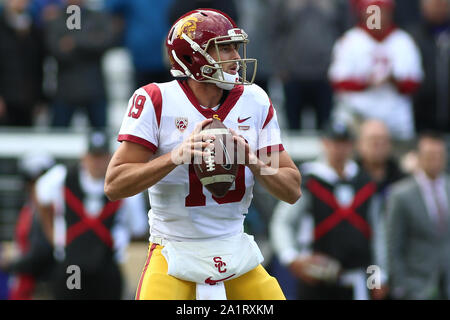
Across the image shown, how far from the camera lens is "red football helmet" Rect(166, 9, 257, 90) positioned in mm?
4809

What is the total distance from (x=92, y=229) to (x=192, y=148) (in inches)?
162

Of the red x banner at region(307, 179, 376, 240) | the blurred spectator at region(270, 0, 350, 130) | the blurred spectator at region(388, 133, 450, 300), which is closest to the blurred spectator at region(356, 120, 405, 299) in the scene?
the blurred spectator at region(388, 133, 450, 300)

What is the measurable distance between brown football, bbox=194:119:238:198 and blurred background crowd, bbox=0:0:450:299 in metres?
3.61

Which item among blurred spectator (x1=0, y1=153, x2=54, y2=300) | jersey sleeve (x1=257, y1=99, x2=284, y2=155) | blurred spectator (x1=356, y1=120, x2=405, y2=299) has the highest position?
jersey sleeve (x1=257, y1=99, x2=284, y2=155)

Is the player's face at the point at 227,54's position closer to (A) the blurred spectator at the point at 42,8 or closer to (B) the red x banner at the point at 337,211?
(B) the red x banner at the point at 337,211

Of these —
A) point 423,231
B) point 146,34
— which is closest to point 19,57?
point 146,34

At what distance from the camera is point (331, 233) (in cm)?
812

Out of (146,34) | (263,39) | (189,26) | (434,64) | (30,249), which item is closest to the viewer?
(189,26)

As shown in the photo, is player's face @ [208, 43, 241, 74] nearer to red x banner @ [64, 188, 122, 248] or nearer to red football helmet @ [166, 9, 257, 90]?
red football helmet @ [166, 9, 257, 90]

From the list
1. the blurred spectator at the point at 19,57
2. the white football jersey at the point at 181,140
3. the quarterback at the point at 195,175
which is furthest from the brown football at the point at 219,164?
the blurred spectator at the point at 19,57

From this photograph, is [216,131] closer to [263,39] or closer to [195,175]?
[195,175]

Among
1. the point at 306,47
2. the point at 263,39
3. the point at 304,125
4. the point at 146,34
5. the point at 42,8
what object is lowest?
the point at 304,125

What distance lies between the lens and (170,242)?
4.84m

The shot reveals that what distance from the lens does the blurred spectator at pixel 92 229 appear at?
326 inches
